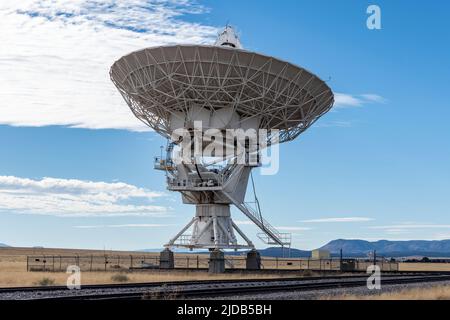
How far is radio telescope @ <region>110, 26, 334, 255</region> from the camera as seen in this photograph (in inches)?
1614

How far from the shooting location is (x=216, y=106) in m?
44.0

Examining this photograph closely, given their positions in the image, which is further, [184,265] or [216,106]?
[184,265]

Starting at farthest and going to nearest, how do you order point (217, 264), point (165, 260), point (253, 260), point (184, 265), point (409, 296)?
1. point (184, 265)
2. point (165, 260)
3. point (253, 260)
4. point (217, 264)
5. point (409, 296)

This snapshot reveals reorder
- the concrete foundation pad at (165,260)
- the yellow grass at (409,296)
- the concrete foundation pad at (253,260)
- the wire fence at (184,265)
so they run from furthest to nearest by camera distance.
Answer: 1. the wire fence at (184,265)
2. the concrete foundation pad at (165,260)
3. the concrete foundation pad at (253,260)
4. the yellow grass at (409,296)

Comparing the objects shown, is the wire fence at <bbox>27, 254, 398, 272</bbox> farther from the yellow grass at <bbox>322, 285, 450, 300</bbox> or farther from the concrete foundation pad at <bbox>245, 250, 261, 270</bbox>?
the yellow grass at <bbox>322, 285, 450, 300</bbox>

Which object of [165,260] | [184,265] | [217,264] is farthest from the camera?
[184,265]

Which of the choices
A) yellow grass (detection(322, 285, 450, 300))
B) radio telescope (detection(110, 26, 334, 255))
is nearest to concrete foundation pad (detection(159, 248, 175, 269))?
radio telescope (detection(110, 26, 334, 255))

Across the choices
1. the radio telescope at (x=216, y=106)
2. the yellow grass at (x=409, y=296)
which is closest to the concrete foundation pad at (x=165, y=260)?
the radio telescope at (x=216, y=106)

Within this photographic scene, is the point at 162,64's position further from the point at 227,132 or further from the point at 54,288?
the point at 54,288

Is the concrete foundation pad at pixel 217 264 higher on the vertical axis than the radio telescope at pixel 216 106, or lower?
lower

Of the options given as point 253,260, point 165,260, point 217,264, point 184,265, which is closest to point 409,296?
point 217,264

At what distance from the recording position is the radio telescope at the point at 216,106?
1614 inches

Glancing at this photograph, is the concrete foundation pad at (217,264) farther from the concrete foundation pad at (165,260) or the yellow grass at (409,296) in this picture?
the yellow grass at (409,296)

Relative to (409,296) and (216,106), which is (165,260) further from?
(409,296)
